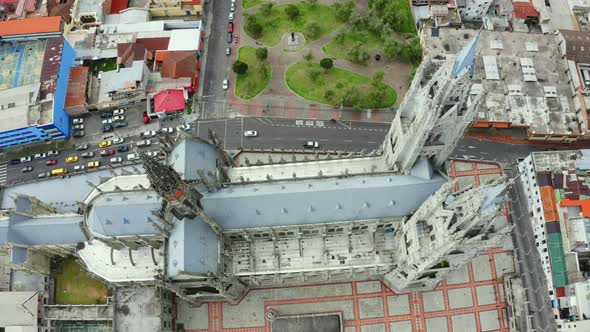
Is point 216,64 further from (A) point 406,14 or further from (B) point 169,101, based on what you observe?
(A) point 406,14

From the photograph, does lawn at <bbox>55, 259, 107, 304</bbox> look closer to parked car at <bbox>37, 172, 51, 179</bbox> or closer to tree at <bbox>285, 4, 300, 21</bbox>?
parked car at <bbox>37, 172, 51, 179</bbox>

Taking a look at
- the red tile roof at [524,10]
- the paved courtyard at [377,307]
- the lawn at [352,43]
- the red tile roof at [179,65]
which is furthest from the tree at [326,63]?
the paved courtyard at [377,307]

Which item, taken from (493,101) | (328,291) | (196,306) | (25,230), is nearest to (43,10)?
(25,230)

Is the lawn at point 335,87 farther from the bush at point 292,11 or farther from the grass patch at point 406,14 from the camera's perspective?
the grass patch at point 406,14

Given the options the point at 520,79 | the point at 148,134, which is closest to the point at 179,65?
the point at 148,134

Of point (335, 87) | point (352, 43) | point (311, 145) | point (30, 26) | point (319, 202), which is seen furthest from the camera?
point (352, 43)

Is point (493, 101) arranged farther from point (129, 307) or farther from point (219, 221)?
point (129, 307)
